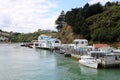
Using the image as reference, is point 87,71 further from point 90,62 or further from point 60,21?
point 60,21

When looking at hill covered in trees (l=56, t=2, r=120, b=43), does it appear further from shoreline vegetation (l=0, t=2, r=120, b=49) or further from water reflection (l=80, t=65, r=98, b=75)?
water reflection (l=80, t=65, r=98, b=75)

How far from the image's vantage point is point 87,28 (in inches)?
3167

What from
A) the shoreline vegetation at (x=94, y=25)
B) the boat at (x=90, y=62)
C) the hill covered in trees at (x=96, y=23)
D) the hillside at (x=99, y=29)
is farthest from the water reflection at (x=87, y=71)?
the hill covered in trees at (x=96, y=23)

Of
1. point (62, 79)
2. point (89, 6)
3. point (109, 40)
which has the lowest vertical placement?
point (62, 79)

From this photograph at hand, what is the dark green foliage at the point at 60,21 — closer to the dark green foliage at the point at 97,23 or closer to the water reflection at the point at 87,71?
the dark green foliage at the point at 97,23

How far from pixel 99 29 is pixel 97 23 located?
7.90 metres

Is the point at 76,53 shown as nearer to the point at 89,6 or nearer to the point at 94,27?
the point at 94,27

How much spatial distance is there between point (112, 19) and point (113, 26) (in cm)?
280

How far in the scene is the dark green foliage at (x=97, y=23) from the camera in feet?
220

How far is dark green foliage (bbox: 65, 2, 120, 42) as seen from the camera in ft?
220

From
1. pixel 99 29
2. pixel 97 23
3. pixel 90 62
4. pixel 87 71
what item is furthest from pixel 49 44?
pixel 87 71

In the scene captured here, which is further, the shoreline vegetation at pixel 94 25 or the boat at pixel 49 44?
the boat at pixel 49 44

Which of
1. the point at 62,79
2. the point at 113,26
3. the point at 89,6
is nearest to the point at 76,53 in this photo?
the point at 113,26

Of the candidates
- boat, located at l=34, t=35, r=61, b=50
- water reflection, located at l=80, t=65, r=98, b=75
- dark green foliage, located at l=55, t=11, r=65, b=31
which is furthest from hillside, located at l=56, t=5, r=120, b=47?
water reflection, located at l=80, t=65, r=98, b=75
